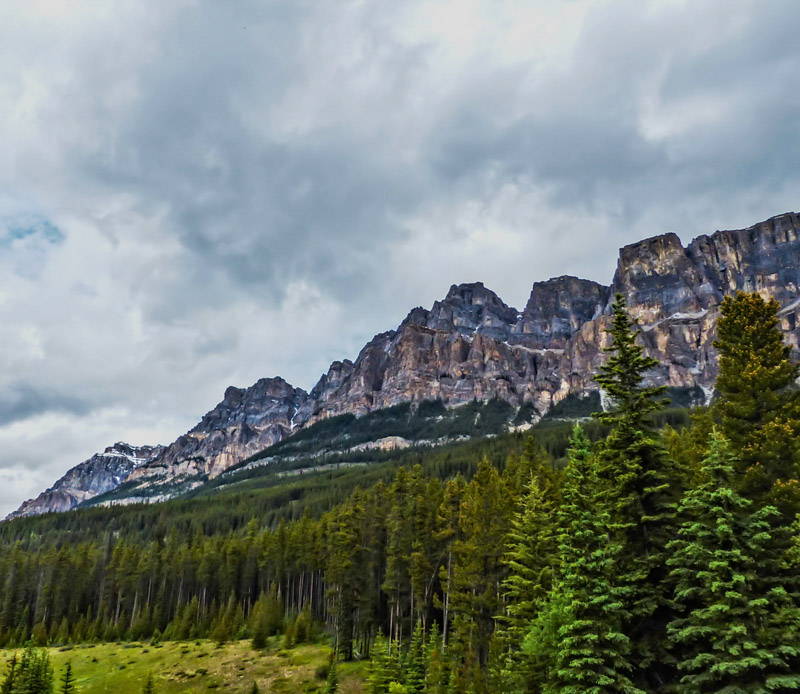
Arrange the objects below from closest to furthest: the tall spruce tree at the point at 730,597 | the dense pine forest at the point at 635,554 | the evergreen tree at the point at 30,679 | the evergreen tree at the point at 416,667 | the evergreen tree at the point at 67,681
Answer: the tall spruce tree at the point at 730,597 → the dense pine forest at the point at 635,554 → the evergreen tree at the point at 67,681 → the evergreen tree at the point at 30,679 → the evergreen tree at the point at 416,667

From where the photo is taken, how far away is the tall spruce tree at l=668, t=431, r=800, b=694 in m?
16.8

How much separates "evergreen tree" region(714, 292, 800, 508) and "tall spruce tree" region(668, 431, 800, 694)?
3013mm

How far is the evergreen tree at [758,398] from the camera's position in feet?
72.6

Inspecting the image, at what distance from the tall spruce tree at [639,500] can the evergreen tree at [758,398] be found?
3721 mm

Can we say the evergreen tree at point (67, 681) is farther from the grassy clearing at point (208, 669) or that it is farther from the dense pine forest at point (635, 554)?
the dense pine forest at point (635, 554)

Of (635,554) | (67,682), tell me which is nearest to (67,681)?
(67,682)

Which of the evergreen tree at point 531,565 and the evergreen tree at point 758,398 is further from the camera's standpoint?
the evergreen tree at point 531,565

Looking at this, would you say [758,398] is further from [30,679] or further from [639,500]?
[30,679]

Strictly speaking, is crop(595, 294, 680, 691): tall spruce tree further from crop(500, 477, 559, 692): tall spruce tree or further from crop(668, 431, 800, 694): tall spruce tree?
crop(500, 477, 559, 692): tall spruce tree

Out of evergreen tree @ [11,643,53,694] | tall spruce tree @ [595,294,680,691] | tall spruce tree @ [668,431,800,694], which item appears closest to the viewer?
tall spruce tree @ [668,431,800,694]

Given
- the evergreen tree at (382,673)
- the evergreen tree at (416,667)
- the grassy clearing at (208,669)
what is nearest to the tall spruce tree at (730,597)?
the evergreen tree at (416,667)

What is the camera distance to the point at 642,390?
76.3 feet

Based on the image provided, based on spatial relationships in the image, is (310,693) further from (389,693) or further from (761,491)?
(761,491)

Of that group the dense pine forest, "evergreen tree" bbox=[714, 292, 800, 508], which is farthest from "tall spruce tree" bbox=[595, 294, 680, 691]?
"evergreen tree" bbox=[714, 292, 800, 508]
